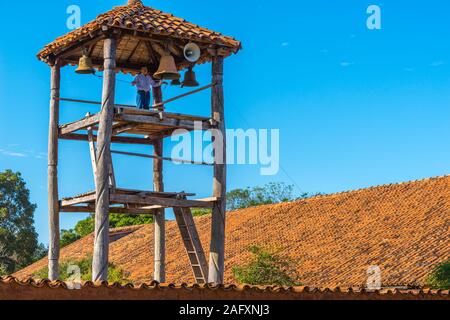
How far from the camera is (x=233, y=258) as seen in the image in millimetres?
28984

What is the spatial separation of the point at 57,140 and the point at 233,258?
12.6m

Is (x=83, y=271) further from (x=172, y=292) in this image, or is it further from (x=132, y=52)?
(x=172, y=292)

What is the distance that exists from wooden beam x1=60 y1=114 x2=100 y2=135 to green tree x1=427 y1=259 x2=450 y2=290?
8.75 metres

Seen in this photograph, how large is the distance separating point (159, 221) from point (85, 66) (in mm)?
3580

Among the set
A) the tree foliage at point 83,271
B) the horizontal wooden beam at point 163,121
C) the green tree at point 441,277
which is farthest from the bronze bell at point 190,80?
the tree foliage at point 83,271

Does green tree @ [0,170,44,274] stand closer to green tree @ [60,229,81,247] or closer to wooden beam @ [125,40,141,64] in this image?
green tree @ [60,229,81,247]

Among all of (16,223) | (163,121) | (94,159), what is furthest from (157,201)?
(16,223)

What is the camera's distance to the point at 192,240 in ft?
55.9

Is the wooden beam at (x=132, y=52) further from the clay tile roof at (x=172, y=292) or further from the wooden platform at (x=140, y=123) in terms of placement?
the clay tile roof at (x=172, y=292)

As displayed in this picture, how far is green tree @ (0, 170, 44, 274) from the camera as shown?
47.4 m

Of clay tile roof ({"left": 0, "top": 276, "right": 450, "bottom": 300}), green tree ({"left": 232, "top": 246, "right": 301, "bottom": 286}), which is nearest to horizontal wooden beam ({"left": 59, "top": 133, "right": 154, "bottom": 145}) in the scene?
clay tile roof ({"left": 0, "top": 276, "right": 450, "bottom": 300})

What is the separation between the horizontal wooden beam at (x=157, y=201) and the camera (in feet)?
52.2
